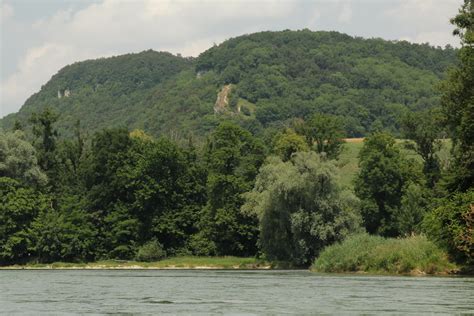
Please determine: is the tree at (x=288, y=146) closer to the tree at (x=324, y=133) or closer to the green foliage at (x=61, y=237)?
the tree at (x=324, y=133)

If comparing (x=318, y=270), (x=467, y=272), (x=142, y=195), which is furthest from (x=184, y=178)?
(x=467, y=272)

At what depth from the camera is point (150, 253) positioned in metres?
113

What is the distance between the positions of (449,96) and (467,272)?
681 inches

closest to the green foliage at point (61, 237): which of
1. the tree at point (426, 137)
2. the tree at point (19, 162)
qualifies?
the tree at point (19, 162)

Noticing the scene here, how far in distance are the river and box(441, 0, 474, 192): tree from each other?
454 inches

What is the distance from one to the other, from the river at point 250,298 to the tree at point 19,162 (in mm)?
59736

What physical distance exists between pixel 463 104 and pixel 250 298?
111ft

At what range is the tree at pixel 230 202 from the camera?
363ft

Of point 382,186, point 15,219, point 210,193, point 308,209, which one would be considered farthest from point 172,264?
point 382,186

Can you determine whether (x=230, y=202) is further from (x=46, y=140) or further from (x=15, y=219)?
(x=46, y=140)

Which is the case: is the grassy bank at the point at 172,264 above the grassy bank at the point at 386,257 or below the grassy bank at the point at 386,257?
below

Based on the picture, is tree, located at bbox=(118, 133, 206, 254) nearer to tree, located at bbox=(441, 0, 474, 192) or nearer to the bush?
the bush

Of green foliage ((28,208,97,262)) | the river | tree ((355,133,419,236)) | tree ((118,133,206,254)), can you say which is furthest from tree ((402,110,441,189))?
the river

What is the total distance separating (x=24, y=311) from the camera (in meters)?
37.2
